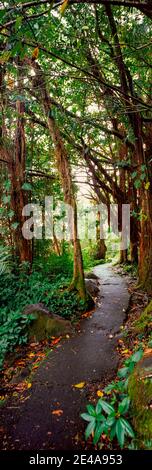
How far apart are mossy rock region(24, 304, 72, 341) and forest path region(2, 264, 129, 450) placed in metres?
0.27

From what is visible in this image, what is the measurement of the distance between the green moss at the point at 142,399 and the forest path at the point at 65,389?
585mm

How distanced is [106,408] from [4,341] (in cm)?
282

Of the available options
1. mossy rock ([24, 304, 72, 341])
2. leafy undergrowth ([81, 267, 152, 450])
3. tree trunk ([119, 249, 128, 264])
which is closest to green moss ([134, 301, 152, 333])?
leafy undergrowth ([81, 267, 152, 450])

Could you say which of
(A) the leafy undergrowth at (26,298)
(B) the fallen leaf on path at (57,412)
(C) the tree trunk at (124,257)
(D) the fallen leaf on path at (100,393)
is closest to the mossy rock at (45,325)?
(A) the leafy undergrowth at (26,298)

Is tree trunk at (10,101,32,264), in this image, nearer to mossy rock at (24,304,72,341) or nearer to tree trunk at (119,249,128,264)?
mossy rock at (24,304,72,341)

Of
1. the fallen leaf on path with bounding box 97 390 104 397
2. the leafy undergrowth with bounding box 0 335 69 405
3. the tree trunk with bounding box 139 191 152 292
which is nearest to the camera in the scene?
the fallen leaf on path with bounding box 97 390 104 397

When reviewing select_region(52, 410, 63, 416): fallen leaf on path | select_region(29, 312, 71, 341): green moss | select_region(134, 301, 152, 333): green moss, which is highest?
select_region(134, 301, 152, 333): green moss

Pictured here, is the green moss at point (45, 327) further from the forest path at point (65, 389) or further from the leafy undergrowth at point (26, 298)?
the forest path at point (65, 389)

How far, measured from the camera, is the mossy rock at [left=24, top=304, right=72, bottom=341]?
446 cm

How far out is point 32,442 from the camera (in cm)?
236

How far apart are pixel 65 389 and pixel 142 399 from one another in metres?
1.28

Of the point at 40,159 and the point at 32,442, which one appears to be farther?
the point at 40,159
